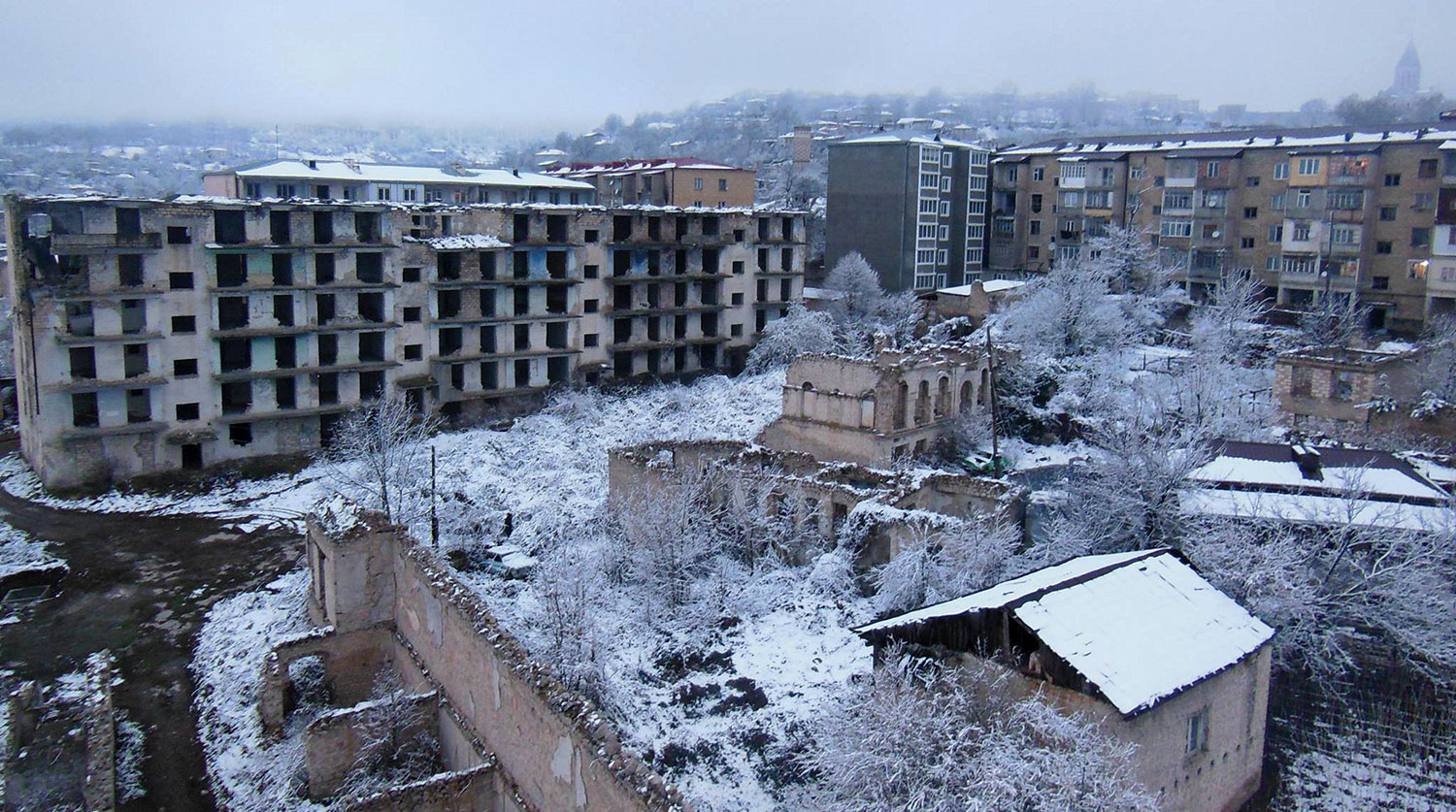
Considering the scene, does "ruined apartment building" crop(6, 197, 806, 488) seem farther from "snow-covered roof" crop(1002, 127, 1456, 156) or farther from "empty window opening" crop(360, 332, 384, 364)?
"snow-covered roof" crop(1002, 127, 1456, 156)

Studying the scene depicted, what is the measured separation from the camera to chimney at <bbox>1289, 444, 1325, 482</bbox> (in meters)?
30.5

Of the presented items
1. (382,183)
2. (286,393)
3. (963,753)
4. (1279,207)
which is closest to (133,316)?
(286,393)

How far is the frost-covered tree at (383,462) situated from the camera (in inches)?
1455

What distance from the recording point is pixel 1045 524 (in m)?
33.0

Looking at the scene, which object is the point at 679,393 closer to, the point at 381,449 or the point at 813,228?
the point at 381,449

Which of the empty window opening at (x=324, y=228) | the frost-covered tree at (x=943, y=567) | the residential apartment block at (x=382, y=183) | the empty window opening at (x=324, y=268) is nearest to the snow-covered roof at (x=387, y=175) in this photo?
the residential apartment block at (x=382, y=183)

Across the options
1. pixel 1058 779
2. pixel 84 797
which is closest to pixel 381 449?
pixel 84 797

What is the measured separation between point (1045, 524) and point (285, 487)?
30201 mm

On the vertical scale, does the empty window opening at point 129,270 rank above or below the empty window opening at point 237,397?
above

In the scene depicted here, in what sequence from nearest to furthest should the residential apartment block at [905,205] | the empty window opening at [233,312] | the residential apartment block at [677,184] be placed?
the empty window opening at [233,312], the residential apartment block at [905,205], the residential apartment block at [677,184]

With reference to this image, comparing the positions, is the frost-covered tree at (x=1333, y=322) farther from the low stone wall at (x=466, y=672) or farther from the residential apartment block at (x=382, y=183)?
the residential apartment block at (x=382, y=183)

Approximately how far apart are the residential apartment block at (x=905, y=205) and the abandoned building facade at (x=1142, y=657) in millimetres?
51508

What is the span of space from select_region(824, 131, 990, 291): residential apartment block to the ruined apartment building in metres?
13.8

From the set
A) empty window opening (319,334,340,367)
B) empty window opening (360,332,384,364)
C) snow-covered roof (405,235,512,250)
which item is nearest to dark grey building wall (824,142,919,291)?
snow-covered roof (405,235,512,250)
